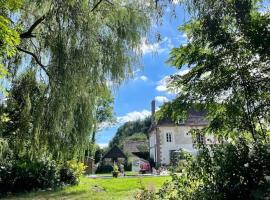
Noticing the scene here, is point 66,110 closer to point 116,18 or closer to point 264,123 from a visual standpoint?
point 116,18

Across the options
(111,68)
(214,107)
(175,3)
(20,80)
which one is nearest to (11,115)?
(20,80)

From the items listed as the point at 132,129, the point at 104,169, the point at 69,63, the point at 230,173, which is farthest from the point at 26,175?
the point at 132,129

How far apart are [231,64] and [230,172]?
165cm

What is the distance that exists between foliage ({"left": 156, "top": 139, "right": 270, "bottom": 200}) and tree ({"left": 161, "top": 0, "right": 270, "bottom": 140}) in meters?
0.58

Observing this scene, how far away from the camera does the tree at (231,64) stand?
5.55 m

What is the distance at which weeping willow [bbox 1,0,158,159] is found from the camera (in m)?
6.91

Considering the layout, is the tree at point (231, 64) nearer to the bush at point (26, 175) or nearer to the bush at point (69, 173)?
the bush at point (26, 175)

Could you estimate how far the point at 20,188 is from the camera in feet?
52.1

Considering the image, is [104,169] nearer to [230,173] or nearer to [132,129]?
[230,173]

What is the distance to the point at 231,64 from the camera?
237 inches

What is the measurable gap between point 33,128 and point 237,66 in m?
4.19

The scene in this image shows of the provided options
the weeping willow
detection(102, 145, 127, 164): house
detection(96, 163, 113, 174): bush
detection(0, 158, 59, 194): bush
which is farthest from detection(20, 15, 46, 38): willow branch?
detection(102, 145, 127, 164): house

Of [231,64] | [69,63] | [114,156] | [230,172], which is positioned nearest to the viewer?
[230,172]

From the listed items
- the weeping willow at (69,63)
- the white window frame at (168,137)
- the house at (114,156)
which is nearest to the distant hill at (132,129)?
the house at (114,156)
